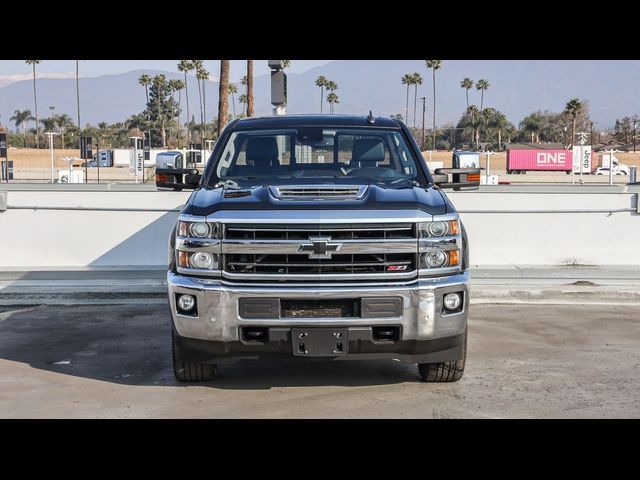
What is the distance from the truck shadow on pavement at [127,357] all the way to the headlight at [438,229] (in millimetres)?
1376

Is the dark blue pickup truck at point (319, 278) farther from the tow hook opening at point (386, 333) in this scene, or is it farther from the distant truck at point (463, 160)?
the distant truck at point (463, 160)

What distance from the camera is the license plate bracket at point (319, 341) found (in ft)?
20.0

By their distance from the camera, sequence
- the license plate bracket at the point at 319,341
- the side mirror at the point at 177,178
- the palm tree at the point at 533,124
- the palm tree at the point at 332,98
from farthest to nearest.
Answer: the palm tree at the point at 533,124 → the palm tree at the point at 332,98 → the side mirror at the point at 177,178 → the license plate bracket at the point at 319,341

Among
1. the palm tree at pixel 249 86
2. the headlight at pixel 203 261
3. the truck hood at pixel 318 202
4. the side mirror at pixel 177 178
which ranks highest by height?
the palm tree at pixel 249 86

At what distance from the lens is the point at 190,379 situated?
22.6 feet

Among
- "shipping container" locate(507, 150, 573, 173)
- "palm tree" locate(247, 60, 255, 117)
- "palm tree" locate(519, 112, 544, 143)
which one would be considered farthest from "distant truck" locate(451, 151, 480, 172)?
"palm tree" locate(519, 112, 544, 143)

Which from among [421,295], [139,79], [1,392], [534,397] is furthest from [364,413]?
[139,79]

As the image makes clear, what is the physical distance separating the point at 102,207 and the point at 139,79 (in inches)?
4493

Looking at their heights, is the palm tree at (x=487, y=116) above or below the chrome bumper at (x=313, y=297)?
above

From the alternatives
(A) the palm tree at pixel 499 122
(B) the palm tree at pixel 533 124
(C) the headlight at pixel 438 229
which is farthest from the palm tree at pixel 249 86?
(B) the palm tree at pixel 533 124

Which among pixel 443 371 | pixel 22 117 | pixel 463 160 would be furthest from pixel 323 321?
pixel 22 117
